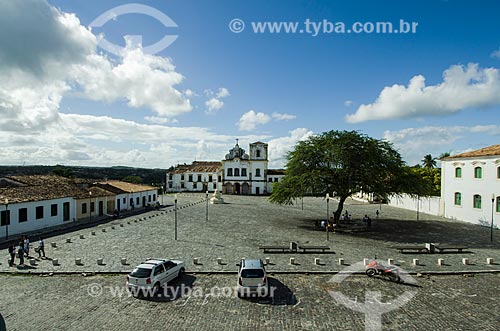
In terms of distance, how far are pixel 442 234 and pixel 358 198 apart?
121 ft

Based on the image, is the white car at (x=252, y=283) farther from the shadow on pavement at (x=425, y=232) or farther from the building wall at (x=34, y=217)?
the building wall at (x=34, y=217)

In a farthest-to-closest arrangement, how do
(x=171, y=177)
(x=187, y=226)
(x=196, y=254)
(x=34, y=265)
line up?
(x=171, y=177) → (x=187, y=226) → (x=196, y=254) → (x=34, y=265)

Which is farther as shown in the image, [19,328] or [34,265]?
[34,265]

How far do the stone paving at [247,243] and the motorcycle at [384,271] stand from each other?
1.78 meters

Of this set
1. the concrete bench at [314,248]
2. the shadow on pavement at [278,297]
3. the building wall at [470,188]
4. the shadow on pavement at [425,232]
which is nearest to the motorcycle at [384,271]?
the concrete bench at [314,248]

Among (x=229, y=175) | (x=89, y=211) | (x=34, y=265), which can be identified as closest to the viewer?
(x=34, y=265)

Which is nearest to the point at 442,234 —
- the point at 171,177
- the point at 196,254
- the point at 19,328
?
the point at 196,254

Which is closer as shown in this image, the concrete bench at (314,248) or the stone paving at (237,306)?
the stone paving at (237,306)

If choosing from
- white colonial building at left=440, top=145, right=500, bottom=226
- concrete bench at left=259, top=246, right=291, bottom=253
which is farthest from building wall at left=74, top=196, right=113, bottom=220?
white colonial building at left=440, top=145, right=500, bottom=226

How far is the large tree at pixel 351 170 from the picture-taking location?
1073 inches

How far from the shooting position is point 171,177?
8450 centimetres

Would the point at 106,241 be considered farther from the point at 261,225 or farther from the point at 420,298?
the point at 420,298

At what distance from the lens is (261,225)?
2998 centimetres

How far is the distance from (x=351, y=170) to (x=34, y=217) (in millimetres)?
27725
